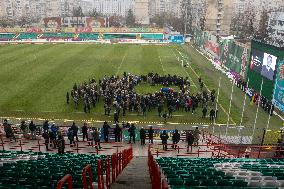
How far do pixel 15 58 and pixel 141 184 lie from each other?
46030 mm

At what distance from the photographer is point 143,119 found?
79.6 ft

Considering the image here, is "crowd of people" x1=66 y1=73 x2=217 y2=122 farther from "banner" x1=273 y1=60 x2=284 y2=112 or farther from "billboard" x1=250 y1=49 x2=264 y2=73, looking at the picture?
"billboard" x1=250 y1=49 x2=264 y2=73

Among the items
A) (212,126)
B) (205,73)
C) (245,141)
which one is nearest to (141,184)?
(245,141)

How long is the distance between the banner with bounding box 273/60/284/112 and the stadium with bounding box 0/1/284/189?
3.0 inches

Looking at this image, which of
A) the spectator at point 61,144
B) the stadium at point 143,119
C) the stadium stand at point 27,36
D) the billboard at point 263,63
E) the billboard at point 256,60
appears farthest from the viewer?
the stadium stand at point 27,36

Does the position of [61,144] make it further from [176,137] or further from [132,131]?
[176,137]

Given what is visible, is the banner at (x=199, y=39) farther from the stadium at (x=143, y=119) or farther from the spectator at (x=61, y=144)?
the spectator at (x=61, y=144)

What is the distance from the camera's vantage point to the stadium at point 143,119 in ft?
26.2

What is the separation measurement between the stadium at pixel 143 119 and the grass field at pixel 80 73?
0.44 ft

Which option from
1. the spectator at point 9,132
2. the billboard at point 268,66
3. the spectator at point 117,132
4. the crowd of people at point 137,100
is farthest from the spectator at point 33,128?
the billboard at point 268,66

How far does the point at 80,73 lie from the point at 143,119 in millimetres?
17559

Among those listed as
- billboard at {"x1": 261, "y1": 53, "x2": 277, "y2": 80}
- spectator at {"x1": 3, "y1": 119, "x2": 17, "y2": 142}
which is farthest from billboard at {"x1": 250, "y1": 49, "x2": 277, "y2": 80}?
spectator at {"x1": 3, "y1": 119, "x2": 17, "y2": 142}

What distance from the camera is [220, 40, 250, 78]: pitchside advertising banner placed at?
3566 centimetres

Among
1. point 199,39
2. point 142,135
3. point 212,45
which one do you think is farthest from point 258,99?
point 199,39
